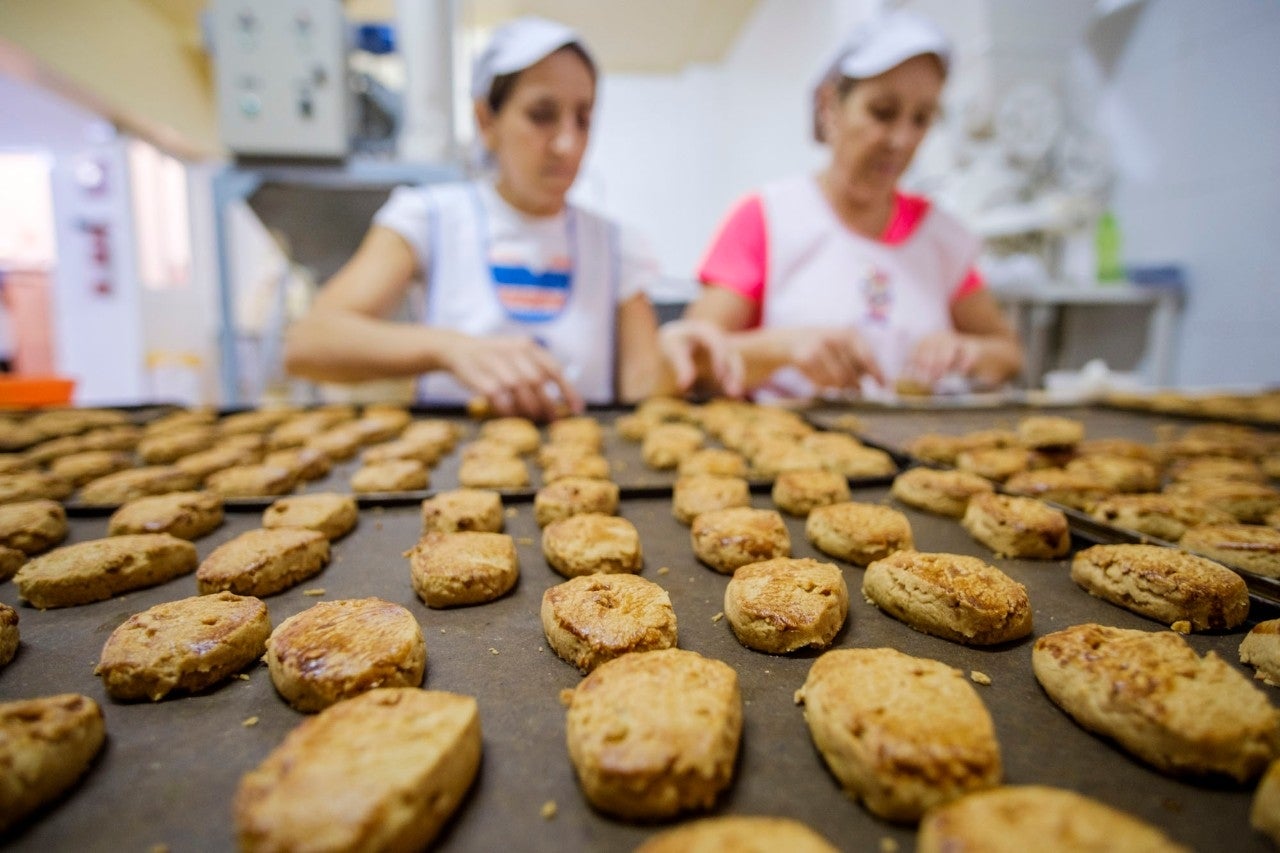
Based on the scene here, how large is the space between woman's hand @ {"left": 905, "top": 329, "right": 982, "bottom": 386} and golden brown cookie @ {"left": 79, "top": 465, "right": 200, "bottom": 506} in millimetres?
2454

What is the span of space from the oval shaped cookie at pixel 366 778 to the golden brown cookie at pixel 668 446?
1034 mm

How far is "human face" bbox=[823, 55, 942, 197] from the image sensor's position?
261 centimetres

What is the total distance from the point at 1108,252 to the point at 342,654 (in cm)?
492

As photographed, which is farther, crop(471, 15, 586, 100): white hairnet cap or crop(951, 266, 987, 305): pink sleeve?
crop(951, 266, 987, 305): pink sleeve

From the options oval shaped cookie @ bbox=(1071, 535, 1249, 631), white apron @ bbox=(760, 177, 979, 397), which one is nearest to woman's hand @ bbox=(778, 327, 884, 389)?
white apron @ bbox=(760, 177, 979, 397)

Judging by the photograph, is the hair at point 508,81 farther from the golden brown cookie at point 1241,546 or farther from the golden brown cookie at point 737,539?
the golden brown cookie at point 1241,546

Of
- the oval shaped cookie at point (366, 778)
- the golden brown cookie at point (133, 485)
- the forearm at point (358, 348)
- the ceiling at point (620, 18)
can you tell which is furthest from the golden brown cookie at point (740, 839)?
the ceiling at point (620, 18)

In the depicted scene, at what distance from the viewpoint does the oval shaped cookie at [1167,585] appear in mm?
843

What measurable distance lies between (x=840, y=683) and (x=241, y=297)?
11700mm

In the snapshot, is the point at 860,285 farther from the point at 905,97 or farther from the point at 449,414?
the point at 449,414

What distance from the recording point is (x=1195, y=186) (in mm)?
3846

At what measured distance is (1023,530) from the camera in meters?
1.07

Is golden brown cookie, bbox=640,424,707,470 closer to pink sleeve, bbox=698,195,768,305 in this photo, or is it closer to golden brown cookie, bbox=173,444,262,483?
golden brown cookie, bbox=173,444,262,483

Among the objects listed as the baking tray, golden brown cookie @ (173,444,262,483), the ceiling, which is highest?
the ceiling
